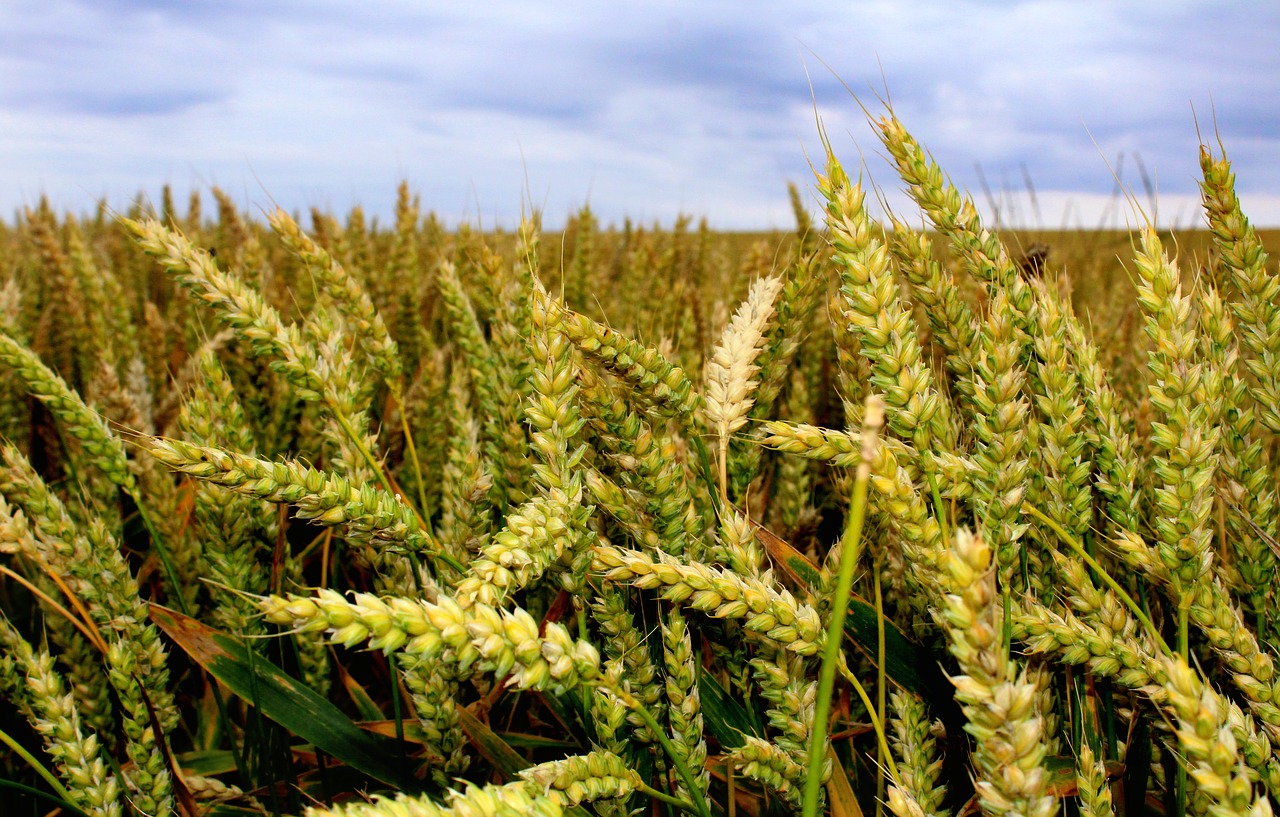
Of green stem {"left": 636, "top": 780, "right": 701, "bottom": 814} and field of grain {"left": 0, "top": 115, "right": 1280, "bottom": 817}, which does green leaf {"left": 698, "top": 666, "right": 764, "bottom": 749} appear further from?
green stem {"left": 636, "top": 780, "right": 701, "bottom": 814}

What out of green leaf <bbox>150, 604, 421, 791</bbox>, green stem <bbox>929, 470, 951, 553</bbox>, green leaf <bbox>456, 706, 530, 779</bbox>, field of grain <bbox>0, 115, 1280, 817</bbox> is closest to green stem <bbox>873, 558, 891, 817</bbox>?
field of grain <bbox>0, 115, 1280, 817</bbox>

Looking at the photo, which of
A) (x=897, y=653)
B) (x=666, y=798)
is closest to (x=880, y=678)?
(x=897, y=653)

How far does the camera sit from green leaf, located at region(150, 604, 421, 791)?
3.96ft

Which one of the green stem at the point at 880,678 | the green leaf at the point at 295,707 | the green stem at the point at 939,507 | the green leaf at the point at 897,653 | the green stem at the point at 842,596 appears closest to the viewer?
the green stem at the point at 842,596

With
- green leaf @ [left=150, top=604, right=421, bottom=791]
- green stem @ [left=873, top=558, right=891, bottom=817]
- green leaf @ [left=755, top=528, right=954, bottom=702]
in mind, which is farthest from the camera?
green leaf @ [left=150, top=604, right=421, bottom=791]

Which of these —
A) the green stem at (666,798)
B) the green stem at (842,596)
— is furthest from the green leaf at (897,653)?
the green stem at (842,596)

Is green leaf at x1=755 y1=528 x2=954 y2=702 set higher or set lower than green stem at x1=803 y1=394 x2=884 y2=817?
lower

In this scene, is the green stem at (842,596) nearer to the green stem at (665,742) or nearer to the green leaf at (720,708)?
the green stem at (665,742)

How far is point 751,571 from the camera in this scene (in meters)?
0.90

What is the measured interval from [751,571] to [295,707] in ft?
2.53

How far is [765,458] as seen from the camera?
6.25 ft

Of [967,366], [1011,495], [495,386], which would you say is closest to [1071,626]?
[1011,495]

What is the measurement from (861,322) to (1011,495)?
9.8 inches

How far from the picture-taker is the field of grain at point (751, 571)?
77 centimetres
